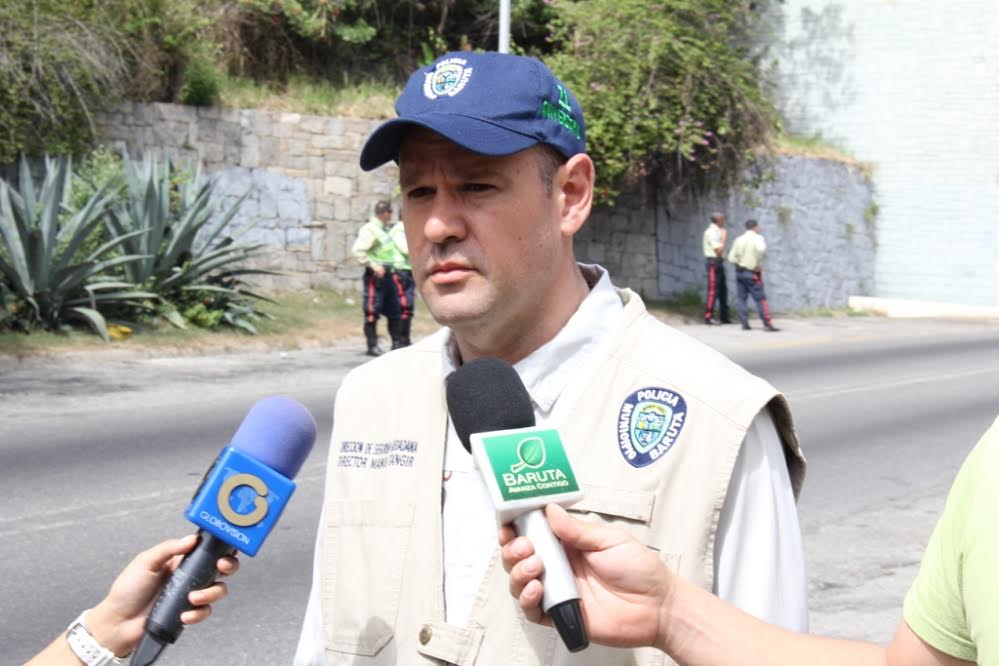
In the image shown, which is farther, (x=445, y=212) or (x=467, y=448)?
(x=445, y=212)

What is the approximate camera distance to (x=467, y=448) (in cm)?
216

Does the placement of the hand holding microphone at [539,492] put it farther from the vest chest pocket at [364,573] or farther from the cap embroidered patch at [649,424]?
the vest chest pocket at [364,573]

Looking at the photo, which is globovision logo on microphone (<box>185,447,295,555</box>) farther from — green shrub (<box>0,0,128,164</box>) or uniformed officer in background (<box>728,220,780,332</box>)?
uniformed officer in background (<box>728,220,780,332</box>)

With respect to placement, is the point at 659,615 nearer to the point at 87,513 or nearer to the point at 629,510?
the point at 629,510

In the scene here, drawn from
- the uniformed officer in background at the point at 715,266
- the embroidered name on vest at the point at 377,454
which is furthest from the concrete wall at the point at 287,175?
the embroidered name on vest at the point at 377,454

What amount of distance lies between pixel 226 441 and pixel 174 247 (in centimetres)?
739

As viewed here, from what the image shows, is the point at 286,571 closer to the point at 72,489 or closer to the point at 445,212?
the point at 72,489

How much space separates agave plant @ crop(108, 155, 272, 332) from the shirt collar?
14.1 metres

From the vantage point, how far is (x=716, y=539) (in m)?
2.09

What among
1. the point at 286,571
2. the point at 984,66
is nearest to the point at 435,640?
the point at 286,571

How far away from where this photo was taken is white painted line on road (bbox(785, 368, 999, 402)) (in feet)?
43.8

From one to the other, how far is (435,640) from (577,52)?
72.3 feet

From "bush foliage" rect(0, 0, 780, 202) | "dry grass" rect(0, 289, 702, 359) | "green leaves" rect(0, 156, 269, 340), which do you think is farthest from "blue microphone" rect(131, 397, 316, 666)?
"bush foliage" rect(0, 0, 780, 202)

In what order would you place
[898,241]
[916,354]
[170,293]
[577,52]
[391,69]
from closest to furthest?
[170,293] → [916,354] → [577,52] → [391,69] → [898,241]
